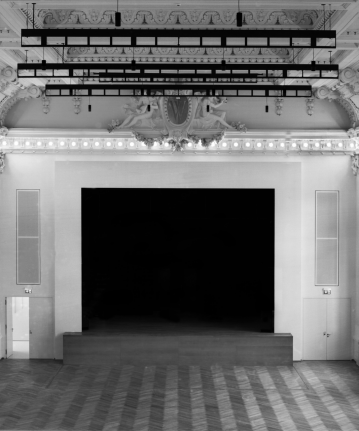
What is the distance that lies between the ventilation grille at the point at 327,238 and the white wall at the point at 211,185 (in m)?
0.13

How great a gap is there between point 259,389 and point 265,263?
11.4ft

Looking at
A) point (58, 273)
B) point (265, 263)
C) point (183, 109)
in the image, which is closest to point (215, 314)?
point (265, 263)

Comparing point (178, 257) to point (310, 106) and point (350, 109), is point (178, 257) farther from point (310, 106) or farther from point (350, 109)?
point (350, 109)

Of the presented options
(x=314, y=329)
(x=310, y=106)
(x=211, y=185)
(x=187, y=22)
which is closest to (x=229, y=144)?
(x=211, y=185)

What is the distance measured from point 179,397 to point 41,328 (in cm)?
474

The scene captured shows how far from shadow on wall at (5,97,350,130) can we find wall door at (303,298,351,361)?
440 cm

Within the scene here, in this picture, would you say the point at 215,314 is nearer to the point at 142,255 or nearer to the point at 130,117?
the point at 142,255

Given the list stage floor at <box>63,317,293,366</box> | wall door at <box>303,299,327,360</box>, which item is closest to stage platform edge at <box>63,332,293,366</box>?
stage floor at <box>63,317,293,366</box>

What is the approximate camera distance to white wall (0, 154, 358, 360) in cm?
1612

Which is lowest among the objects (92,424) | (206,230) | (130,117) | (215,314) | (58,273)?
(92,424)

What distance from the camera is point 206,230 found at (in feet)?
54.0

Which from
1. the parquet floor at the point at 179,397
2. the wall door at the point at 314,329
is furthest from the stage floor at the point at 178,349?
the wall door at the point at 314,329

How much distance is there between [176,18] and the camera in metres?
10.6

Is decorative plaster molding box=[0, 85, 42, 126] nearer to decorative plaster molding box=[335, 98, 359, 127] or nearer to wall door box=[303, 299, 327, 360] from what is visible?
decorative plaster molding box=[335, 98, 359, 127]
